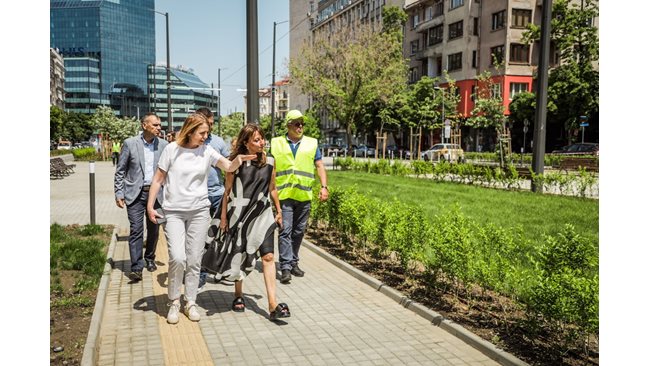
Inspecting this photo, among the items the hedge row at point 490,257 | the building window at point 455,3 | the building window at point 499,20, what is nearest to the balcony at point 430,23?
the building window at point 455,3

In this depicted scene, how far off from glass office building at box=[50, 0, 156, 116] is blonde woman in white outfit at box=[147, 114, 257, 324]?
12554 centimetres

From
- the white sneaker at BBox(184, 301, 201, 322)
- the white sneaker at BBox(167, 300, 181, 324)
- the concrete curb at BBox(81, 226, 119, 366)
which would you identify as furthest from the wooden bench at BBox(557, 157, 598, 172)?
the white sneaker at BBox(167, 300, 181, 324)

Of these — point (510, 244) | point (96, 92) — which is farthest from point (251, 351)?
point (96, 92)

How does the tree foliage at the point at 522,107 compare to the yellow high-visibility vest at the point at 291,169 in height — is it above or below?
above

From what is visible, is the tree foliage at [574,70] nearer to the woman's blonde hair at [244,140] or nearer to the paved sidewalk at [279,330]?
the paved sidewalk at [279,330]

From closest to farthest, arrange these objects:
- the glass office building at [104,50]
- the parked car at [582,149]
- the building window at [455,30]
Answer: the parked car at [582,149] < the building window at [455,30] < the glass office building at [104,50]

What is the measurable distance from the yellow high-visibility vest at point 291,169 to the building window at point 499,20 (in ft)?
155

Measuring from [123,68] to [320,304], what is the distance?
145 m

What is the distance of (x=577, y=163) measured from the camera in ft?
97.4

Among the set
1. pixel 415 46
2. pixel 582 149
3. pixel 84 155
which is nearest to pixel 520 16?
pixel 582 149

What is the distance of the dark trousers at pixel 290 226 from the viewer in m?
7.25

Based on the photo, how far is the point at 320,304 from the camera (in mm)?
6391

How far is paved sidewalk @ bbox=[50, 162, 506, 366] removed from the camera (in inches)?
189
